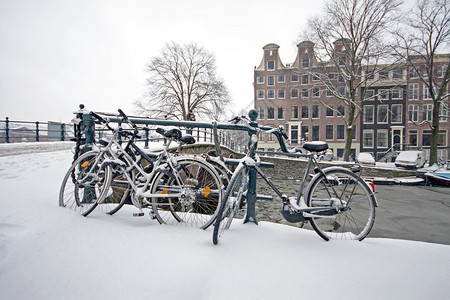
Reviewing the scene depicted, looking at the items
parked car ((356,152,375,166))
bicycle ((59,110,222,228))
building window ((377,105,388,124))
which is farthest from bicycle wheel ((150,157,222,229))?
building window ((377,105,388,124))

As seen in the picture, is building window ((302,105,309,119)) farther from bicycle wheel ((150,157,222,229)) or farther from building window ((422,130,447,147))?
bicycle wheel ((150,157,222,229))

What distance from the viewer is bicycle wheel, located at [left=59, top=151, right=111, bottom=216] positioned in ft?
6.96

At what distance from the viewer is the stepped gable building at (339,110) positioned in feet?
80.2

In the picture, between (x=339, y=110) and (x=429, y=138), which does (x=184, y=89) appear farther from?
(x=429, y=138)

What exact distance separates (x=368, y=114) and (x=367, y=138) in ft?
9.39

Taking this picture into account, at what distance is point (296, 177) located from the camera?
1480 centimetres

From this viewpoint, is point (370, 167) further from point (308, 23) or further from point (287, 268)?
point (287, 268)

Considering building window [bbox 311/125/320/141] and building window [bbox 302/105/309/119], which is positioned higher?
building window [bbox 302/105/309/119]

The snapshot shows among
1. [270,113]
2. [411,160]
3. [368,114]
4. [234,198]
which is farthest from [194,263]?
[368,114]

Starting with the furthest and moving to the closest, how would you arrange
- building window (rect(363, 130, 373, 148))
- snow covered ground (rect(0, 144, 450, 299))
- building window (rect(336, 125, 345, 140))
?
building window (rect(336, 125, 345, 140))
building window (rect(363, 130, 373, 148))
snow covered ground (rect(0, 144, 450, 299))

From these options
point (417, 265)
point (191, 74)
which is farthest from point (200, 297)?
point (191, 74)

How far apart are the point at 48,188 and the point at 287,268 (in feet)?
10.3

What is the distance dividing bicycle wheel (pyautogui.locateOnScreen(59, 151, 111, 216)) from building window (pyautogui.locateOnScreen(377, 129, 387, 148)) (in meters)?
30.6

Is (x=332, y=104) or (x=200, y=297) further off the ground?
(x=332, y=104)
